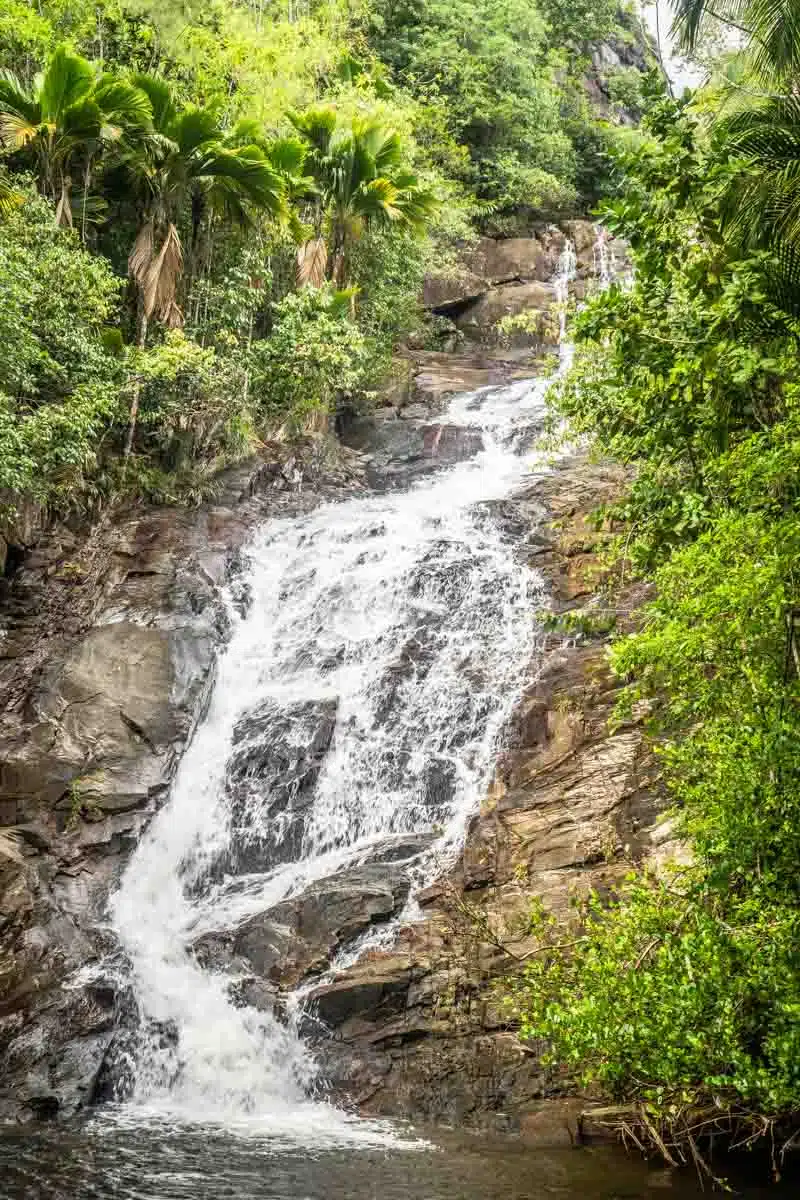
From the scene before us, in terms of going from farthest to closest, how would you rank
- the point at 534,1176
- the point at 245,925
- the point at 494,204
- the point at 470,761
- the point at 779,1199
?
the point at 494,204
the point at 470,761
the point at 245,925
the point at 534,1176
the point at 779,1199

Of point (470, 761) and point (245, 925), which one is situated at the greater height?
point (470, 761)

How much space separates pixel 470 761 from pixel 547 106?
1218 inches

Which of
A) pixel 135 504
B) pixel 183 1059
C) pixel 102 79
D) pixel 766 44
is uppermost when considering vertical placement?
pixel 102 79

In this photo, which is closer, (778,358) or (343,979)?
(778,358)

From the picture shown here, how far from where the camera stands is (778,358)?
8375 millimetres

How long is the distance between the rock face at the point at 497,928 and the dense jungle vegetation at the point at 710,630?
0.68 m

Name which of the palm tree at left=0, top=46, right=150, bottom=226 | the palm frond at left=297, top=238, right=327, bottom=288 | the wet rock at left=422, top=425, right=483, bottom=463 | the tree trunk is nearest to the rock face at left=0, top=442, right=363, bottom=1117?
the tree trunk

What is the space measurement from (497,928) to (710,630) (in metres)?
5.49

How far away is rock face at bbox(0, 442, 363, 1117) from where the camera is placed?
11.4m

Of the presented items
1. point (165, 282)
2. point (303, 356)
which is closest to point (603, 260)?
point (303, 356)

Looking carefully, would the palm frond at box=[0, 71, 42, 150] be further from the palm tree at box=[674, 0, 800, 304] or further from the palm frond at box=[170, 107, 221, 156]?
the palm tree at box=[674, 0, 800, 304]

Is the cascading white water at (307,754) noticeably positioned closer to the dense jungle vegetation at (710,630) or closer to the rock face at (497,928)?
the rock face at (497,928)

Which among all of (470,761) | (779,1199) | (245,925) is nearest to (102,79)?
(470,761)

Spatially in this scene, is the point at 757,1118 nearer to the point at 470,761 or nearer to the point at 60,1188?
the point at 60,1188
